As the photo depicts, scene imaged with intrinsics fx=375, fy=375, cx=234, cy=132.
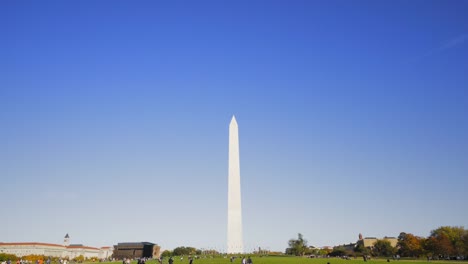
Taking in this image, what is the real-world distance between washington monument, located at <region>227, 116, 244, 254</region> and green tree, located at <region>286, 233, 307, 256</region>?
54698 mm

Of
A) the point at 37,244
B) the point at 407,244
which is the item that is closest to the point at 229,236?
the point at 407,244

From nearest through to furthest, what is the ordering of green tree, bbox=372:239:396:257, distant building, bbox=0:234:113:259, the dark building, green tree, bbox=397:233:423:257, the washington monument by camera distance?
the washington monument, green tree, bbox=397:233:423:257, green tree, bbox=372:239:396:257, the dark building, distant building, bbox=0:234:113:259

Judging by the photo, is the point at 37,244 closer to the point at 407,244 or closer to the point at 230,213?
the point at 230,213

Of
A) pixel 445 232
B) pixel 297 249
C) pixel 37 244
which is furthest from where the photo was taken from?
pixel 37 244

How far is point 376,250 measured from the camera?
368 feet

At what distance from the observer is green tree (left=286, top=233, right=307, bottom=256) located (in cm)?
11012

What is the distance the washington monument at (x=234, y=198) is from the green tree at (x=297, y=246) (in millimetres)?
54698

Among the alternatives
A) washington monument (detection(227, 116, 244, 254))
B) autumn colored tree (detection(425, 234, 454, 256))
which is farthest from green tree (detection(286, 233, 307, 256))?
washington monument (detection(227, 116, 244, 254))

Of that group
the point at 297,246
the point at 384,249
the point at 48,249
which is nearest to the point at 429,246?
the point at 384,249

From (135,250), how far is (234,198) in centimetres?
6890

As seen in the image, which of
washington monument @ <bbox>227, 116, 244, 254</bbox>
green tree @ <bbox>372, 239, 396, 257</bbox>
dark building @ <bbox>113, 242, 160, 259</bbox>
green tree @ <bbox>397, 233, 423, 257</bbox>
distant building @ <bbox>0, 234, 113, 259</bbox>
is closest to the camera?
washington monument @ <bbox>227, 116, 244, 254</bbox>

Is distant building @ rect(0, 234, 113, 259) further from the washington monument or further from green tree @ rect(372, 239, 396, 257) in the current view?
green tree @ rect(372, 239, 396, 257)

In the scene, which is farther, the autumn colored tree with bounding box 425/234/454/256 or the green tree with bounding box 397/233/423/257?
the green tree with bounding box 397/233/423/257

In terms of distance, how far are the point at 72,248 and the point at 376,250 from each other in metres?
122
